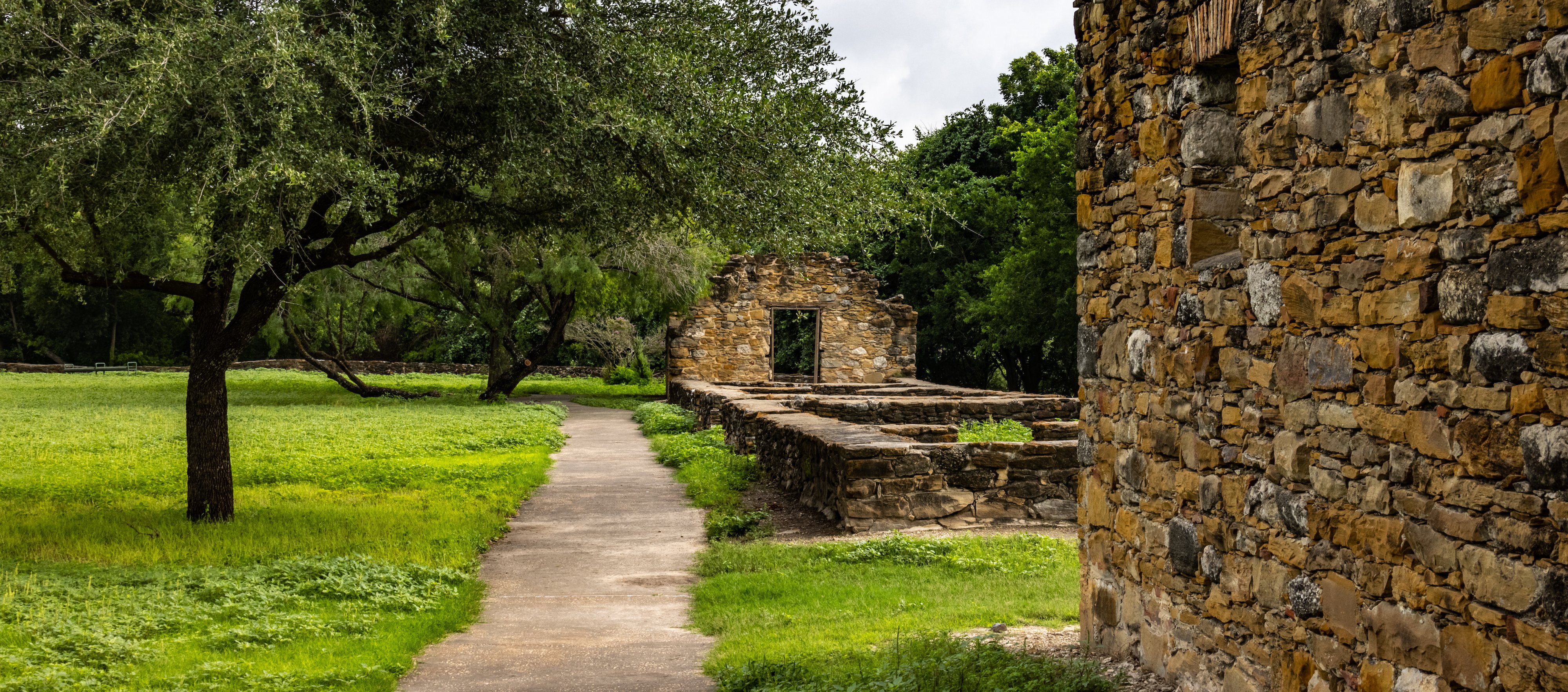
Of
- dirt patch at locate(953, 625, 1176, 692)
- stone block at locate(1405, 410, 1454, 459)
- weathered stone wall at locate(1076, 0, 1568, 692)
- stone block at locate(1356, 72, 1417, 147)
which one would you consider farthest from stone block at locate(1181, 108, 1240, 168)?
dirt patch at locate(953, 625, 1176, 692)

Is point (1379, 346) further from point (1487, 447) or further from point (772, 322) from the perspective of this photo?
point (772, 322)

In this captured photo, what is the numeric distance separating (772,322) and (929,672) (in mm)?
21428

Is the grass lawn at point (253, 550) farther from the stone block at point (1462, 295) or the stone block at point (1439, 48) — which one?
the stone block at point (1439, 48)

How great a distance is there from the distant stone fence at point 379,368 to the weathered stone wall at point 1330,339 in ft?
116

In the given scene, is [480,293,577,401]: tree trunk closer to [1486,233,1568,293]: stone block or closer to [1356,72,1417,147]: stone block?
[1356,72,1417,147]: stone block

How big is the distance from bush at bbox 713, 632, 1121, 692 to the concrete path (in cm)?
→ 29

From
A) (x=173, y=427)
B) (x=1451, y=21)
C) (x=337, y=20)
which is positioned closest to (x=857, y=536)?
(x=337, y=20)

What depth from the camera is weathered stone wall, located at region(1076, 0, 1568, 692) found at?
288 cm

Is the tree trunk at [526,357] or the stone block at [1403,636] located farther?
the tree trunk at [526,357]

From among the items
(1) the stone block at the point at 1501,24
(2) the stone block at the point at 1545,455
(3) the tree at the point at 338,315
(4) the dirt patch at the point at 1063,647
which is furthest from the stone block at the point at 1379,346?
(3) the tree at the point at 338,315

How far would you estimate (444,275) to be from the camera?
25.6 meters

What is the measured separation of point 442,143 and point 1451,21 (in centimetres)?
785

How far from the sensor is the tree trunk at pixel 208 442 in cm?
975

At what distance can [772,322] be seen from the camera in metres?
26.2
